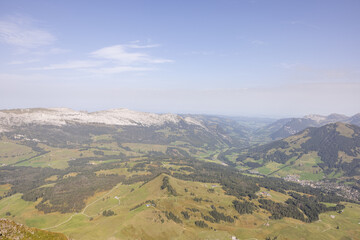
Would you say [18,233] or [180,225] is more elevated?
[18,233]

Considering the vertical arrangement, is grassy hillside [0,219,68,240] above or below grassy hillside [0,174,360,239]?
above

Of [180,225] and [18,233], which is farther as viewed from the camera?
[180,225]

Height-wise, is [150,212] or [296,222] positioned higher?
[150,212]

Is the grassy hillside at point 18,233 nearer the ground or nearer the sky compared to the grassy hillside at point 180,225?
nearer the sky

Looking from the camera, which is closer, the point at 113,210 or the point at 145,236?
the point at 145,236

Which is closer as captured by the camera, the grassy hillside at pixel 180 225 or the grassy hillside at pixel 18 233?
the grassy hillside at pixel 18 233

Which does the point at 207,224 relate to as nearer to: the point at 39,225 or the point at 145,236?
the point at 145,236

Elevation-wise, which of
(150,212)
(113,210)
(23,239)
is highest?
(23,239)

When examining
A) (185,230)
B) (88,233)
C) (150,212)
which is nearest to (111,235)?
(88,233)

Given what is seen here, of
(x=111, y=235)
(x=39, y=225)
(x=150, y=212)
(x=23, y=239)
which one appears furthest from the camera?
(x=39, y=225)

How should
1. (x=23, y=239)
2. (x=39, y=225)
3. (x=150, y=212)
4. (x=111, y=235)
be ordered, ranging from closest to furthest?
(x=23, y=239)
(x=111, y=235)
(x=150, y=212)
(x=39, y=225)

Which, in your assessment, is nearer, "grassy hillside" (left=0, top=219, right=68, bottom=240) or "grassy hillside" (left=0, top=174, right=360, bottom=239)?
"grassy hillside" (left=0, top=219, right=68, bottom=240)
